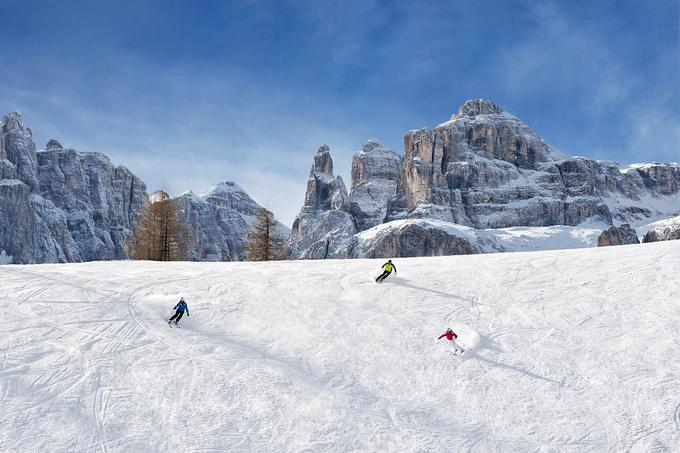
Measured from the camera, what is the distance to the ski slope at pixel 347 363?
11867mm

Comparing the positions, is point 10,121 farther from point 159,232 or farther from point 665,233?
point 665,233

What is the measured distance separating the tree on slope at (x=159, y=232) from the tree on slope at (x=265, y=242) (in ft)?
27.1

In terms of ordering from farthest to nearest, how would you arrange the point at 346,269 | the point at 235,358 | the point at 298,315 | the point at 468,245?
the point at 468,245
the point at 346,269
the point at 298,315
the point at 235,358

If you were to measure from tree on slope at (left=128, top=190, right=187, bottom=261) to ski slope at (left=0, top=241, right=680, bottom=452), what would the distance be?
26393mm

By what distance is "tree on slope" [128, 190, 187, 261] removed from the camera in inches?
1961

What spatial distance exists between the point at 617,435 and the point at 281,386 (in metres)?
8.60

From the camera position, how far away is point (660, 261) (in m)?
23.6

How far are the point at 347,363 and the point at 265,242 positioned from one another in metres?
34.4

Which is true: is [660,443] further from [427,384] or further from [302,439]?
[302,439]

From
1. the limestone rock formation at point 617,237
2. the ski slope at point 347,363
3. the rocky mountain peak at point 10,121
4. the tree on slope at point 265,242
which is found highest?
the rocky mountain peak at point 10,121

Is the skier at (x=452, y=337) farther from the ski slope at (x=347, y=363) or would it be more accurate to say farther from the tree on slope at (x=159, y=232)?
the tree on slope at (x=159, y=232)

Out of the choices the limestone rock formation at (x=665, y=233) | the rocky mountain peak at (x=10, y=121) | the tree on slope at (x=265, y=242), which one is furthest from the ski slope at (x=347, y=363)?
the rocky mountain peak at (x=10, y=121)

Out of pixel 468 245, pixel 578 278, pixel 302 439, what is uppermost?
pixel 468 245

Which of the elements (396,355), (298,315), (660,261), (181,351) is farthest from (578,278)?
(181,351)
